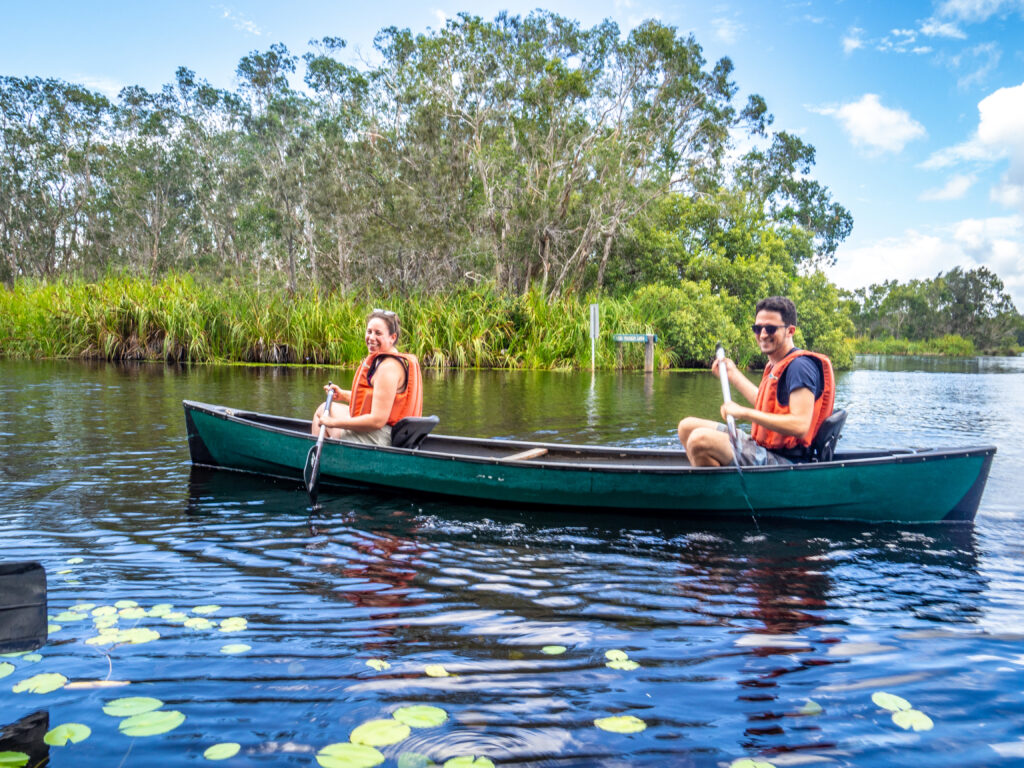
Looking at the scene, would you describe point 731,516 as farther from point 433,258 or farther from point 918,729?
point 433,258

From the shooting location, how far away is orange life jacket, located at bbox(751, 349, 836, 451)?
15.4 feet

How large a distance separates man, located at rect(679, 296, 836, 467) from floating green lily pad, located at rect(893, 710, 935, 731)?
2017 mm

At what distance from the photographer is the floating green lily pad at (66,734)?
2.23m

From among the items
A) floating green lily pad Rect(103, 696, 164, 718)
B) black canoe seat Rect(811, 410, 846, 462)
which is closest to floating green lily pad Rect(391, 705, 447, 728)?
floating green lily pad Rect(103, 696, 164, 718)

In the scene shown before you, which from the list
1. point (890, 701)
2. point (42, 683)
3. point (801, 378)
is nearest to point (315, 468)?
point (42, 683)

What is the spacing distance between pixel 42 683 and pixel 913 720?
3045mm

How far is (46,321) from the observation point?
1961cm

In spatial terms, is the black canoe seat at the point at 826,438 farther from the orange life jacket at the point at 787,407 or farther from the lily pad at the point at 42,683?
the lily pad at the point at 42,683

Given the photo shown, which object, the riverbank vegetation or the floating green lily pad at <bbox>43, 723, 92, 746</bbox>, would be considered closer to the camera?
the floating green lily pad at <bbox>43, 723, 92, 746</bbox>

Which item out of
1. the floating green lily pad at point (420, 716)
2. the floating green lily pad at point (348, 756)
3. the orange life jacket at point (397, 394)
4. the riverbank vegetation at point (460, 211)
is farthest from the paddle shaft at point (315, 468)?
the riverbank vegetation at point (460, 211)

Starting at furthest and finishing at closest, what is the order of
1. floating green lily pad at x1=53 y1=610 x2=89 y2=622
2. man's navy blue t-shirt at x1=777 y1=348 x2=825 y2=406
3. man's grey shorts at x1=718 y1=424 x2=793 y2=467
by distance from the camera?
man's grey shorts at x1=718 y1=424 x2=793 y2=467 < man's navy blue t-shirt at x1=777 y1=348 x2=825 y2=406 < floating green lily pad at x1=53 y1=610 x2=89 y2=622

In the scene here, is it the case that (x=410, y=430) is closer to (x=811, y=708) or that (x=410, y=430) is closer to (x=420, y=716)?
(x=420, y=716)

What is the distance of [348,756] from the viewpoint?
2.20 m

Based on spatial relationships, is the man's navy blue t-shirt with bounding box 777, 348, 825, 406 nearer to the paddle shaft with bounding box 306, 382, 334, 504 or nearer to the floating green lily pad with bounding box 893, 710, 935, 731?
the floating green lily pad with bounding box 893, 710, 935, 731
